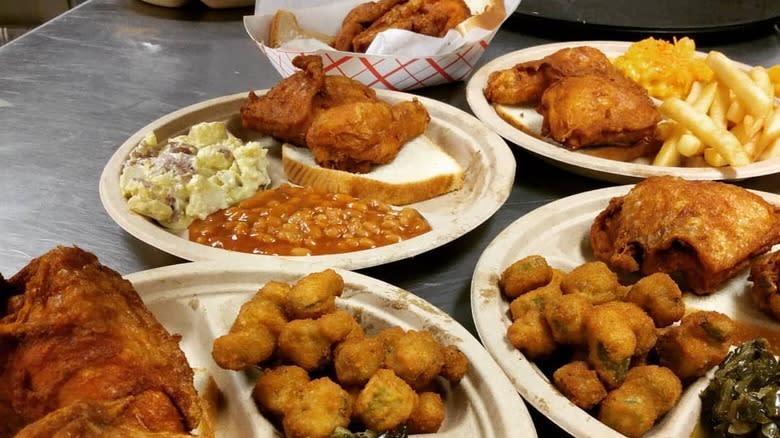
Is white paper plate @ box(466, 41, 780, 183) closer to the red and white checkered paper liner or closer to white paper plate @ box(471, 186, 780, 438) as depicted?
white paper plate @ box(471, 186, 780, 438)

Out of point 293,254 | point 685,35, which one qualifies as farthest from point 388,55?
point 685,35

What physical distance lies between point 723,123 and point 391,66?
154 cm

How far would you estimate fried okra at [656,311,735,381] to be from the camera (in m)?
1.72

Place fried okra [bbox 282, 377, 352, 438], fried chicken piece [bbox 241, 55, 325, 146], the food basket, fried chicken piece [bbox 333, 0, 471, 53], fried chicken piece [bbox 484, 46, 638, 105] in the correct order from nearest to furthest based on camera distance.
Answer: fried okra [bbox 282, 377, 352, 438] < fried chicken piece [bbox 241, 55, 325, 146] < fried chicken piece [bbox 484, 46, 638, 105] < the food basket < fried chicken piece [bbox 333, 0, 471, 53]

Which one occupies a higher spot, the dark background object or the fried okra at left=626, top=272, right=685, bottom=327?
the dark background object

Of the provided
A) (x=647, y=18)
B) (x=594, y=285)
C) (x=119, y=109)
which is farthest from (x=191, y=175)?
(x=647, y=18)

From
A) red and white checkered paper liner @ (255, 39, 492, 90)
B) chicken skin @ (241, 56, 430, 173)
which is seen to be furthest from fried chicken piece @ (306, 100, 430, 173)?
red and white checkered paper liner @ (255, 39, 492, 90)

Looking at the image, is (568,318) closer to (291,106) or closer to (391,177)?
(391,177)

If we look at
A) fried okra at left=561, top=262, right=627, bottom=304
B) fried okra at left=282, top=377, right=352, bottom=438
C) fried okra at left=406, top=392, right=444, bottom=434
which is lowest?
fried okra at left=406, top=392, right=444, bottom=434

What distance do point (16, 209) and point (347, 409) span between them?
71.2 inches

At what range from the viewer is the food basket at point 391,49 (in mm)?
3266

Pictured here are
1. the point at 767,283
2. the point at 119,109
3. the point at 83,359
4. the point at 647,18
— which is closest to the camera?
the point at 83,359

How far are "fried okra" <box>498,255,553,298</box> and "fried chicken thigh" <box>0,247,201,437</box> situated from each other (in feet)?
3.14

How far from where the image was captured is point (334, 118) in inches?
109
